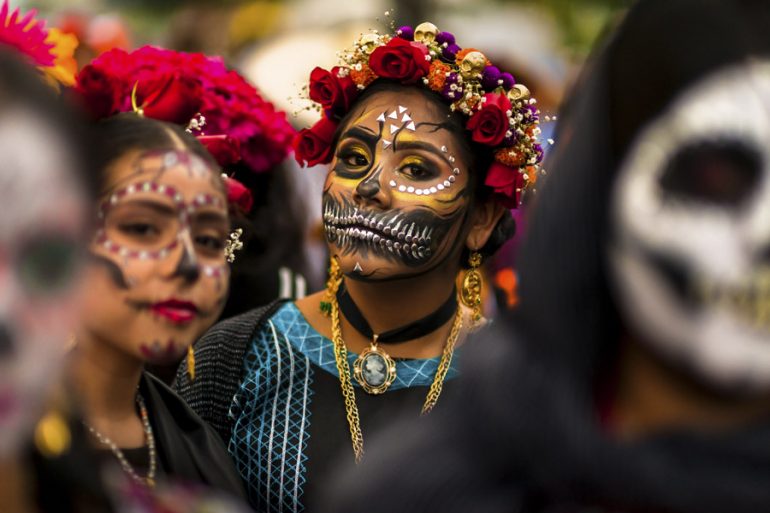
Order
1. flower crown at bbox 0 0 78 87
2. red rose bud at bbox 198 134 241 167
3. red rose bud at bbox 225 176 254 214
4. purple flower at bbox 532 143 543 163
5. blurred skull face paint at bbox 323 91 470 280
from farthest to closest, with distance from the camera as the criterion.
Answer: purple flower at bbox 532 143 543 163 → blurred skull face paint at bbox 323 91 470 280 → red rose bud at bbox 198 134 241 167 → red rose bud at bbox 225 176 254 214 → flower crown at bbox 0 0 78 87

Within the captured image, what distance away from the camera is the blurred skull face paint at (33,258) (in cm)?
169

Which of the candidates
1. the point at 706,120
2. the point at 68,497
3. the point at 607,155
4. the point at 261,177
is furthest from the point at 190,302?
the point at 261,177

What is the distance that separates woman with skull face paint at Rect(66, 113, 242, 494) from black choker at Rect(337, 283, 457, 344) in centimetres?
112

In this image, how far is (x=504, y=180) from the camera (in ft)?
12.4

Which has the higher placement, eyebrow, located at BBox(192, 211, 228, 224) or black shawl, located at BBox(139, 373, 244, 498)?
eyebrow, located at BBox(192, 211, 228, 224)

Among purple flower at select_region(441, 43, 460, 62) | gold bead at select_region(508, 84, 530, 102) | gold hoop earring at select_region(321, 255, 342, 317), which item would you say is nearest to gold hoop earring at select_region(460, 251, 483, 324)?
gold hoop earring at select_region(321, 255, 342, 317)

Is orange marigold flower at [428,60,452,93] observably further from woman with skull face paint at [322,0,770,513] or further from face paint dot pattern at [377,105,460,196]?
woman with skull face paint at [322,0,770,513]

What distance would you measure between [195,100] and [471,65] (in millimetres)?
1044

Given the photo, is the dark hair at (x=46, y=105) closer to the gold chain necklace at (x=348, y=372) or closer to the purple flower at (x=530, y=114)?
the gold chain necklace at (x=348, y=372)

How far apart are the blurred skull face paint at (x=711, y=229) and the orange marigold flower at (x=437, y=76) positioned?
6.24ft

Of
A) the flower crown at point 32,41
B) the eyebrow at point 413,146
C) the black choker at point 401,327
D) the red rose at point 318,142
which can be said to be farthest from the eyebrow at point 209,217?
the red rose at point 318,142

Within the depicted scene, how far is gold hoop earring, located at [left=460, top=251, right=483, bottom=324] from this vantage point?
12.7 feet

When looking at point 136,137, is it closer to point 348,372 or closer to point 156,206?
point 156,206

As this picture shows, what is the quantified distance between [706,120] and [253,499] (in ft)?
6.89
